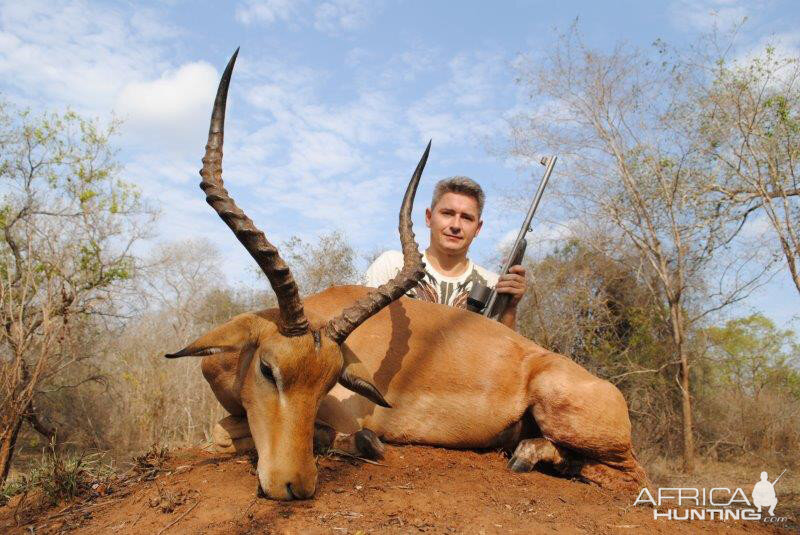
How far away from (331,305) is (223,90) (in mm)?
1884

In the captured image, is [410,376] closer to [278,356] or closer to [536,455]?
[536,455]

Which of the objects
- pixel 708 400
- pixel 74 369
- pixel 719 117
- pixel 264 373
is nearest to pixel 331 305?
pixel 264 373

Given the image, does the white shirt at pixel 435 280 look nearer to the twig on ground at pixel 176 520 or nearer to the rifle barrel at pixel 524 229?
the rifle barrel at pixel 524 229

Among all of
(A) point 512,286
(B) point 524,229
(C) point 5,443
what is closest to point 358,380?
(A) point 512,286

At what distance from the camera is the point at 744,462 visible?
19062mm

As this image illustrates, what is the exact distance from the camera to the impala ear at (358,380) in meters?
4.16

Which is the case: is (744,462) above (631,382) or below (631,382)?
below

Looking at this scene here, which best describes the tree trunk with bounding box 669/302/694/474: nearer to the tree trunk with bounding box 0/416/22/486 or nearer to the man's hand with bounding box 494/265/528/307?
the man's hand with bounding box 494/265/528/307

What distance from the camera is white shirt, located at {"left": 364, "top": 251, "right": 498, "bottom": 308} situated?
669 cm

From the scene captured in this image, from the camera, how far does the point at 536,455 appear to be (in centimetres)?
484

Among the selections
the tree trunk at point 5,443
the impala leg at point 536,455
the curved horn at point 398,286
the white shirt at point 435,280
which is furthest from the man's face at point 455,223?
the tree trunk at point 5,443

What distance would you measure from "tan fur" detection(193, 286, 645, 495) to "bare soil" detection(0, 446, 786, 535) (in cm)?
34

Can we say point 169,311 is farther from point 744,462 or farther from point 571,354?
point 744,462

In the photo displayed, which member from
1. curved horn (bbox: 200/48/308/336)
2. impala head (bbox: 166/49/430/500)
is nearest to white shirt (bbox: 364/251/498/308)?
impala head (bbox: 166/49/430/500)
